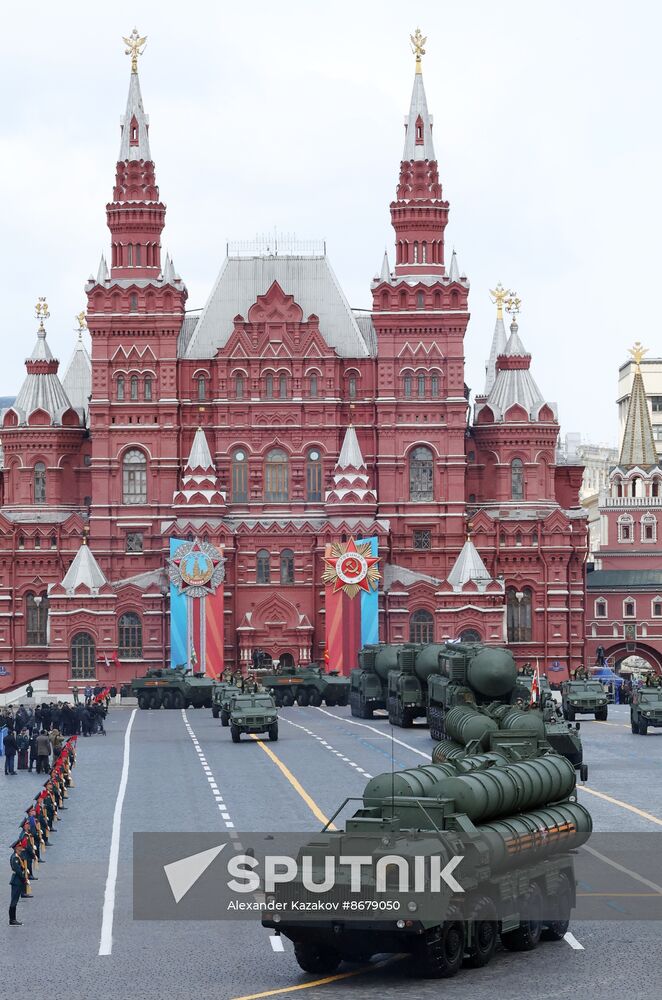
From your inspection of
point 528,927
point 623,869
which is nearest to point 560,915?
point 528,927

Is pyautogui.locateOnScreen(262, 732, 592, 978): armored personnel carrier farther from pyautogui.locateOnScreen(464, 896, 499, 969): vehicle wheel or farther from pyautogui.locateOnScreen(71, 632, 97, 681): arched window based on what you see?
pyautogui.locateOnScreen(71, 632, 97, 681): arched window

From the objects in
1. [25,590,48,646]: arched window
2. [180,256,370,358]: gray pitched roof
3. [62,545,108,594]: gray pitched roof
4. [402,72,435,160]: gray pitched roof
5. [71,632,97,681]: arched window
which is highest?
[402,72,435,160]: gray pitched roof

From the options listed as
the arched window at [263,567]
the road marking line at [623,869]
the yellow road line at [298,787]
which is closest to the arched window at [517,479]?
the arched window at [263,567]

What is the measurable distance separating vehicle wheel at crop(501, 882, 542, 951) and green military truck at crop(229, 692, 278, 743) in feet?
126

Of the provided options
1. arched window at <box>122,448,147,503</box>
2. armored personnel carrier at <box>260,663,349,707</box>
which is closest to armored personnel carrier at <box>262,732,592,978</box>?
armored personnel carrier at <box>260,663,349,707</box>

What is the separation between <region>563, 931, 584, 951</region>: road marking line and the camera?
26.1m

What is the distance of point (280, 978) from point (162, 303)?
3539 inches

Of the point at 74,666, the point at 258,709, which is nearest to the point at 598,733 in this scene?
the point at 258,709

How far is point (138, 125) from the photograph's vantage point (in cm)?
11338

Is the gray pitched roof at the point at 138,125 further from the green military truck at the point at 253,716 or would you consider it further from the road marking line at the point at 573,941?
the road marking line at the point at 573,941

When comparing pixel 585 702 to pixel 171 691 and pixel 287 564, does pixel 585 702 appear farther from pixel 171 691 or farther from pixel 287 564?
pixel 287 564

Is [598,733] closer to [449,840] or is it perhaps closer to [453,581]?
[453,581]

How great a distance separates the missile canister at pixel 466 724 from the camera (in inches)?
1608

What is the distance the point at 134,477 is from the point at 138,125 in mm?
20904
